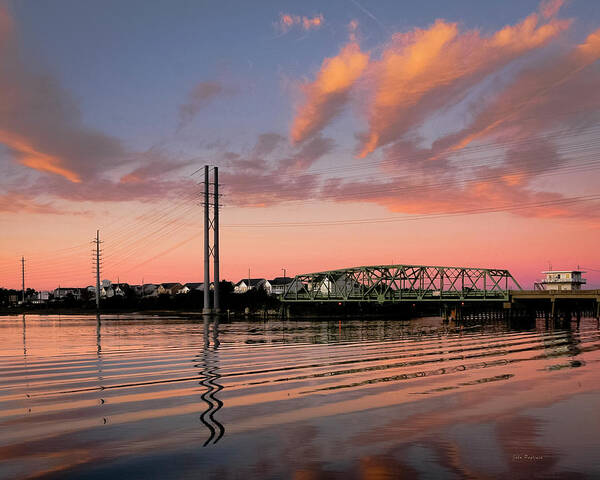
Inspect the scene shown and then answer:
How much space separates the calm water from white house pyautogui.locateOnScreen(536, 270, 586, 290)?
149579 mm

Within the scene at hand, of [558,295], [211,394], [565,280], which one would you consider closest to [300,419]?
[211,394]

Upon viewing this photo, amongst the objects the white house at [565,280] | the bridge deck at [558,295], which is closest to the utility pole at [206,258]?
the bridge deck at [558,295]

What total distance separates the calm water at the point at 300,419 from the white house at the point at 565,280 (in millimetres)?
149579

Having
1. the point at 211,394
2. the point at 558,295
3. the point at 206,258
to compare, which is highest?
the point at 206,258

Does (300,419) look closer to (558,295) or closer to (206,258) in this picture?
(558,295)

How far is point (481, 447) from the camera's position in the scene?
12977mm

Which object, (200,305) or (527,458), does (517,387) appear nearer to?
(527,458)

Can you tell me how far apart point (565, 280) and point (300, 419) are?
16980 centimetres

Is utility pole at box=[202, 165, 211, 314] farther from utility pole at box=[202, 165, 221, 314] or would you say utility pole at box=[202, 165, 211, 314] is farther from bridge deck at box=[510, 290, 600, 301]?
bridge deck at box=[510, 290, 600, 301]

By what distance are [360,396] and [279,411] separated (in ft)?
11.7

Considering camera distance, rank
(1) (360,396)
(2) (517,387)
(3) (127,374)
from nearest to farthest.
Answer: (1) (360,396)
(2) (517,387)
(3) (127,374)

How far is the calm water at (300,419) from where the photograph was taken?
11562mm

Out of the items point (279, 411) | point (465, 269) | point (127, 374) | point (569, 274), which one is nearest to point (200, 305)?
point (465, 269)

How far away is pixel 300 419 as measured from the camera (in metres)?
15.9
